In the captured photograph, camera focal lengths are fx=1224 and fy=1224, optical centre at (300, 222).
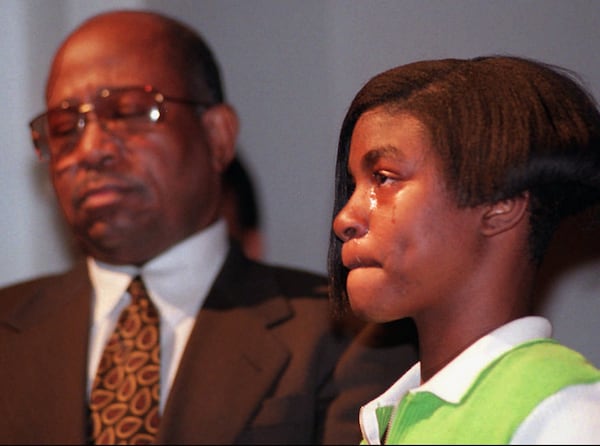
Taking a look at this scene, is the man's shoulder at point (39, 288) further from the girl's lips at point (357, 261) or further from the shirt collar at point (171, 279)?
the girl's lips at point (357, 261)

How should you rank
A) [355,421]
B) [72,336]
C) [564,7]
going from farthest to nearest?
1. [72,336]
2. [355,421]
3. [564,7]

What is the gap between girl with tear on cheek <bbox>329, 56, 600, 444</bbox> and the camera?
0.74 meters

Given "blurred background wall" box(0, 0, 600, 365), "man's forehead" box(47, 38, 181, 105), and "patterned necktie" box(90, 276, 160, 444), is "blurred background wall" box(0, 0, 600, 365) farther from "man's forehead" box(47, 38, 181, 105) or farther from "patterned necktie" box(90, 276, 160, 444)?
"patterned necktie" box(90, 276, 160, 444)

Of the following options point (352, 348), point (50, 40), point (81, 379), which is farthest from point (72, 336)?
point (50, 40)

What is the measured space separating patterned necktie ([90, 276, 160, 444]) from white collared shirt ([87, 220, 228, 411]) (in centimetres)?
1

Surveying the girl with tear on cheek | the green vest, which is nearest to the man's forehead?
the girl with tear on cheek

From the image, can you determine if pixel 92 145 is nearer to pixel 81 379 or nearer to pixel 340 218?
pixel 81 379

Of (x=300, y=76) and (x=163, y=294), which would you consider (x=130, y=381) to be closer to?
(x=163, y=294)

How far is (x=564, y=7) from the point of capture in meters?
0.92

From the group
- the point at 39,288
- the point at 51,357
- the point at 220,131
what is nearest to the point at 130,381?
the point at 51,357

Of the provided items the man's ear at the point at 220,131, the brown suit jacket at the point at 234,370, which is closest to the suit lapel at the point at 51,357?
the brown suit jacket at the point at 234,370

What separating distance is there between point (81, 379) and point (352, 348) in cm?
30

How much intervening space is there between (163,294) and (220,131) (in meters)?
0.23

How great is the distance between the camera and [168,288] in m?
1.41
